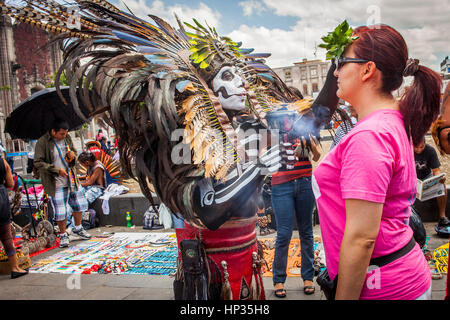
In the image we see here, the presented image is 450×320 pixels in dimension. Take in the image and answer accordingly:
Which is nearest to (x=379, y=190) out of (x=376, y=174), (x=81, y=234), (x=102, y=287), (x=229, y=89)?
(x=376, y=174)

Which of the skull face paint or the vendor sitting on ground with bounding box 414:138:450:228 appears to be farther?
the vendor sitting on ground with bounding box 414:138:450:228

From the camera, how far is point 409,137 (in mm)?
1365

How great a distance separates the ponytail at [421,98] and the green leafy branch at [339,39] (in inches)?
10.7

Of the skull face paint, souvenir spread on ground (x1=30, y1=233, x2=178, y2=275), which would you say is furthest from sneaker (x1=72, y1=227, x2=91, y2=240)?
the skull face paint

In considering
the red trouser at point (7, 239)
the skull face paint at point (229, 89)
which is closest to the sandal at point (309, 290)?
the skull face paint at point (229, 89)

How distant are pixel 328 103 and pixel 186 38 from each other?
991mm

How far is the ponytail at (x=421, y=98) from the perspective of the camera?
1305mm

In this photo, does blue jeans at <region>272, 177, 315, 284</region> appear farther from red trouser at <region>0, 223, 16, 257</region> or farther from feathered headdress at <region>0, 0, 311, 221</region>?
red trouser at <region>0, 223, 16, 257</region>

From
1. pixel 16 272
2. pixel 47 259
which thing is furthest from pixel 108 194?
pixel 16 272

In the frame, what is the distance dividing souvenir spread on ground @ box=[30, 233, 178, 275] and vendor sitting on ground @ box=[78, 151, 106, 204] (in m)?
0.99

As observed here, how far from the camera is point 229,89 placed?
2.04m

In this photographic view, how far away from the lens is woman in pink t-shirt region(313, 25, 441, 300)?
118 cm

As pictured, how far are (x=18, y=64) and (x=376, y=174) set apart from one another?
27.5 meters
